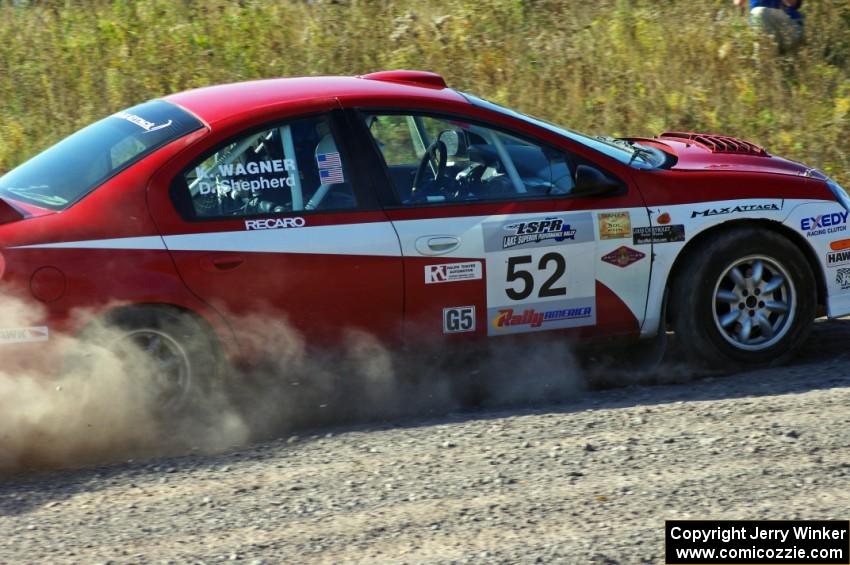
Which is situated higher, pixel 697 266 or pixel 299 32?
pixel 299 32

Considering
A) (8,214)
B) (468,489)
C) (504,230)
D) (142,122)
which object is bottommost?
(468,489)

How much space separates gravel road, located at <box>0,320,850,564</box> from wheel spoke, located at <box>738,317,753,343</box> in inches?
17.8

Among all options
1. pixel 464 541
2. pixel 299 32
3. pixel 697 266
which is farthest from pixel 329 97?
pixel 299 32

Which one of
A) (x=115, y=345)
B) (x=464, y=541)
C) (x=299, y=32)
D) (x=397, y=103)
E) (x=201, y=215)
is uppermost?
(x=299, y=32)

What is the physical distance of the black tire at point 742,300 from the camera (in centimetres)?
598

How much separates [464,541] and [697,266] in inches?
98.9

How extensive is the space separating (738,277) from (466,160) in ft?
5.41

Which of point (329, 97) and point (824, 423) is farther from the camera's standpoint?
point (329, 97)

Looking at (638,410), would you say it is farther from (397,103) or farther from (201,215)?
(201,215)

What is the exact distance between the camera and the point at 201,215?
5328 mm

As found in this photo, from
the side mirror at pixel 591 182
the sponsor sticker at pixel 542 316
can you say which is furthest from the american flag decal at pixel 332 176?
the side mirror at pixel 591 182

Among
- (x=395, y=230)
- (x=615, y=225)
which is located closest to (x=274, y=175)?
(x=395, y=230)

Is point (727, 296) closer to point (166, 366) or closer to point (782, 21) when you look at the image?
point (166, 366)

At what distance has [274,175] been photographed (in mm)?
5449
